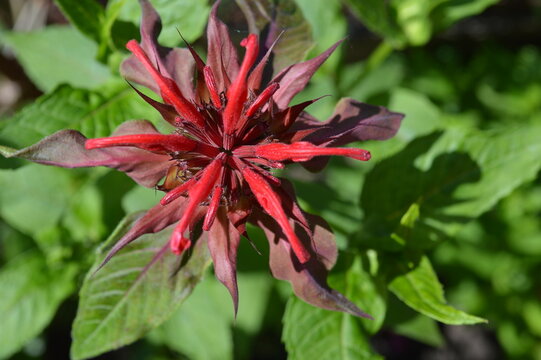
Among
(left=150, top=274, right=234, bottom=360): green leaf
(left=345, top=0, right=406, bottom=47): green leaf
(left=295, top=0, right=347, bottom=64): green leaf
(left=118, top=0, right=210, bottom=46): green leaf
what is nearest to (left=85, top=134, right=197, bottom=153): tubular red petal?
(left=118, top=0, right=210, bottom=46): green leaf

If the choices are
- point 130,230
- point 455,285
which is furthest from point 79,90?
point 455,285

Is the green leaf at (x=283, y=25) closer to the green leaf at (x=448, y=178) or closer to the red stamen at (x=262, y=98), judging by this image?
the red stamen at (x=262, y=98)

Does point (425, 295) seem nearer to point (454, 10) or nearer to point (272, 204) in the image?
point (272, 204)

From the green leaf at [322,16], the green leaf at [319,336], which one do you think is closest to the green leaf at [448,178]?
the green leaf at [319,336]

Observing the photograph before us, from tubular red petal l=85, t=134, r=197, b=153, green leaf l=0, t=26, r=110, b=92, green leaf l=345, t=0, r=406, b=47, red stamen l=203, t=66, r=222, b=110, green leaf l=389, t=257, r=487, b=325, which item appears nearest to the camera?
tubular red petal l=85, t=134, r=197, b=153

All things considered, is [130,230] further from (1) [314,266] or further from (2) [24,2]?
(2) [24,2]

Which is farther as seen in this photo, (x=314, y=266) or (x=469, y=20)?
(x=469, y=20)

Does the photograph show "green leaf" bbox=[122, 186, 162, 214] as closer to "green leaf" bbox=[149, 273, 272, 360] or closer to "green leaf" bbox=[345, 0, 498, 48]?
"green leaf" bbox=[149, 273, 272, 360]
